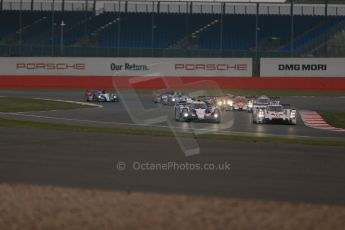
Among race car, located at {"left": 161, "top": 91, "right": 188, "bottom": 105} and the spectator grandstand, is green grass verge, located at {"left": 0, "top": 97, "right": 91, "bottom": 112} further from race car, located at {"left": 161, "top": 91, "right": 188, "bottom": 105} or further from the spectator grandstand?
the spectator grandstand

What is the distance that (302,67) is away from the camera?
177 feet

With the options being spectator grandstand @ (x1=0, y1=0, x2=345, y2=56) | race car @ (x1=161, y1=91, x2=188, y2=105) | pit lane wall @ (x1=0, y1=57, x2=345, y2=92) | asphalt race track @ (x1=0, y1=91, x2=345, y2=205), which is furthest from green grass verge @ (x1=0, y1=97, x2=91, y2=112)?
spectator grandstand @ (x1=0, y1=0, x2=345, y2=56)

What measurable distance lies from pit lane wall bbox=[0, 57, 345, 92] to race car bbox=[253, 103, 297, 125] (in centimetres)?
2470

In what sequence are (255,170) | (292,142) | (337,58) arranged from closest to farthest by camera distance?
(255,170) → (292,142) → (337,58)

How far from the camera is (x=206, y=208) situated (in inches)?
349

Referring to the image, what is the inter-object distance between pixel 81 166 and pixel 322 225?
5957 millimetres

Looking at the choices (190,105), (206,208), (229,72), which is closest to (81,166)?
(206,208)

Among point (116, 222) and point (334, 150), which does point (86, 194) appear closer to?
point (116, 222)

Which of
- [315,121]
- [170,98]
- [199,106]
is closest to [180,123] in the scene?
[199,106]

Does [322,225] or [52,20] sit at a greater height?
[52,20]

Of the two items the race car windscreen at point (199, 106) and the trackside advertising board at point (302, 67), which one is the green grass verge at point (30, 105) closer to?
the race car windscreen at point (199, 106)

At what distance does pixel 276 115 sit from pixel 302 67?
86.2 feet

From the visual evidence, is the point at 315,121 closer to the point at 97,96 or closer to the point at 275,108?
the point at 275,108

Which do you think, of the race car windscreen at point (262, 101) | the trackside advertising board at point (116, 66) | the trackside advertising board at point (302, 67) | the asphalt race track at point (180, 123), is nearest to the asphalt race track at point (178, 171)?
the asphalt race track at point (180, 123)
